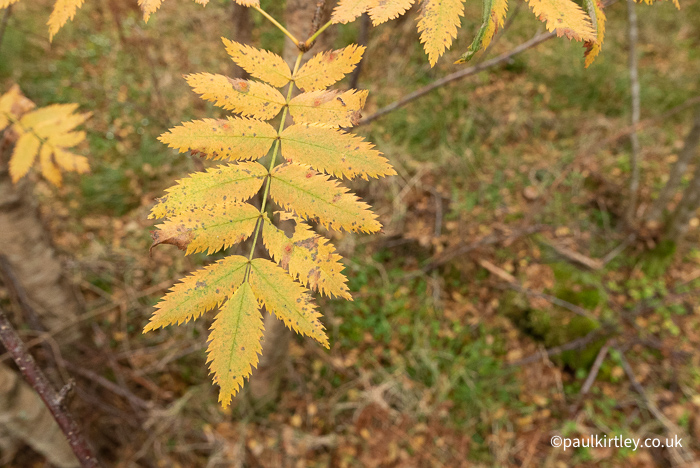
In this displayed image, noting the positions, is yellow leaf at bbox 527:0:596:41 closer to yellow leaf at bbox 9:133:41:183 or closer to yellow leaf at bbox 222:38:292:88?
yellow leaf at bbox 222:38:292:88

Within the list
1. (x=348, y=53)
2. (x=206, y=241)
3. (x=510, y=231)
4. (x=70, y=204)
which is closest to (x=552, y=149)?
(x=510, y=231)

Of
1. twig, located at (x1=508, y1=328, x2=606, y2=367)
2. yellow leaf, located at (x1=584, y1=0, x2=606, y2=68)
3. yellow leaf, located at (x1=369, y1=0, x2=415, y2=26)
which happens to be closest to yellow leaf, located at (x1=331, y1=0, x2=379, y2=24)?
yellow leaf, located at (x1=369, y1=0, x2=415, y2=26)

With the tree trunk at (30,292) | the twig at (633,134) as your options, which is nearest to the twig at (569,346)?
the twig at (633,134)

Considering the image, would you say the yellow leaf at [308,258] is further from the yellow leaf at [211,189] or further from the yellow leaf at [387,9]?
the yellow leaf at [387,9]

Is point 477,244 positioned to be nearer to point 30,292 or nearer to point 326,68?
point 326,68

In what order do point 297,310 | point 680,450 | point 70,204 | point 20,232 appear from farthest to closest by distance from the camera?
point 70,204, point 680,450, point 20,232, point 297,310

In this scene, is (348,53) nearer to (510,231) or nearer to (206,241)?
(206,241)
